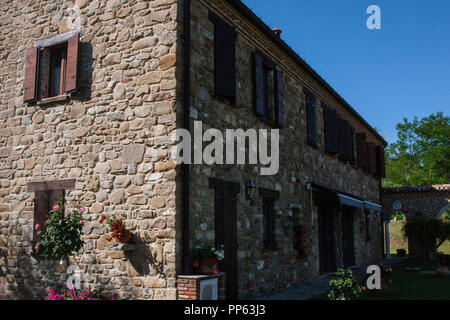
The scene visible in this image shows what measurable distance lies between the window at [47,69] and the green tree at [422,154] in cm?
3767

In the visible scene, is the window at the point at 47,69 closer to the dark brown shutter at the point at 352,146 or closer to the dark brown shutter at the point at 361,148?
the dark brown shutter at the point at 352,146

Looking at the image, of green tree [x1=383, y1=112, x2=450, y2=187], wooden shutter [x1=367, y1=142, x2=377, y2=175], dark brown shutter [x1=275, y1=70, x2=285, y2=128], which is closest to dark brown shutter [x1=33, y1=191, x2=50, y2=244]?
dark brown shutter [x1=275, y1=70, x2=285, y2=128]

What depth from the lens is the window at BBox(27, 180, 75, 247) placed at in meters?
8.21

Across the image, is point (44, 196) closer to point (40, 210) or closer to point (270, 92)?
point (40, 210)

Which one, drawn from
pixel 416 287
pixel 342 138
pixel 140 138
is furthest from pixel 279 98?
pixel 416 287

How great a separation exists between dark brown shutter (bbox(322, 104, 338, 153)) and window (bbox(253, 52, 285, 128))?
3540 millimetres

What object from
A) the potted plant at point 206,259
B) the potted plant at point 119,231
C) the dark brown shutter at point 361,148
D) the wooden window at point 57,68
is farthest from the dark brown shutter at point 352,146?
the potted plant at point 119,231

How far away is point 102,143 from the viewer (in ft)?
25.8

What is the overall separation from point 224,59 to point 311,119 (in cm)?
512

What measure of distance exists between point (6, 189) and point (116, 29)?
392 cm

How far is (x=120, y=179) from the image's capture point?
7.55m

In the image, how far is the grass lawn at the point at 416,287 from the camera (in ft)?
32.6
